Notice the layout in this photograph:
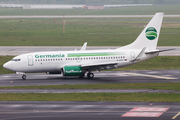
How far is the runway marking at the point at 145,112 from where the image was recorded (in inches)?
958

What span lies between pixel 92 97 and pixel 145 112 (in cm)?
723

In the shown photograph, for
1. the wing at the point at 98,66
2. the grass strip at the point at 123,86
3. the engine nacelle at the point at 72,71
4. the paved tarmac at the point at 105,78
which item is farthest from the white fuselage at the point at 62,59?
the grass strip at the point at 123,86

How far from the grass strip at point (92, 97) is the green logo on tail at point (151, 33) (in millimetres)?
17350

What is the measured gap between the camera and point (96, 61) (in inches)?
1812

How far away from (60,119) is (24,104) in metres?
6.14

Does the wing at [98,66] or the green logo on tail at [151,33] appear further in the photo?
the green logo on tail at [151,33]

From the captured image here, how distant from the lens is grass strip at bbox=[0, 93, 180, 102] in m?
30.0

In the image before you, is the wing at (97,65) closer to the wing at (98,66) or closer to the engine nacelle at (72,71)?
the wing at (98,66)

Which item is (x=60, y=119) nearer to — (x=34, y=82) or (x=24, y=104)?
(x=24, y=104)

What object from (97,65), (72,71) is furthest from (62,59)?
(97,65)

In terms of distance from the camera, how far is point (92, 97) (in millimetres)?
30969

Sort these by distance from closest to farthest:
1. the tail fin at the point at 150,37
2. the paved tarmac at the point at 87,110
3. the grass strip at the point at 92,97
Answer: the paved tarmac at the point at 87,110, the grass strip at the point at 92,97, the tail fin at the point at 150,37

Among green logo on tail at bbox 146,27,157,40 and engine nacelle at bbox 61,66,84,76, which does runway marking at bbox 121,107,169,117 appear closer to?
engine nacelle at bbox 61,66,84,76

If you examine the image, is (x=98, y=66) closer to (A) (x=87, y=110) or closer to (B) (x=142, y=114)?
(A) (x=87, y=110)
